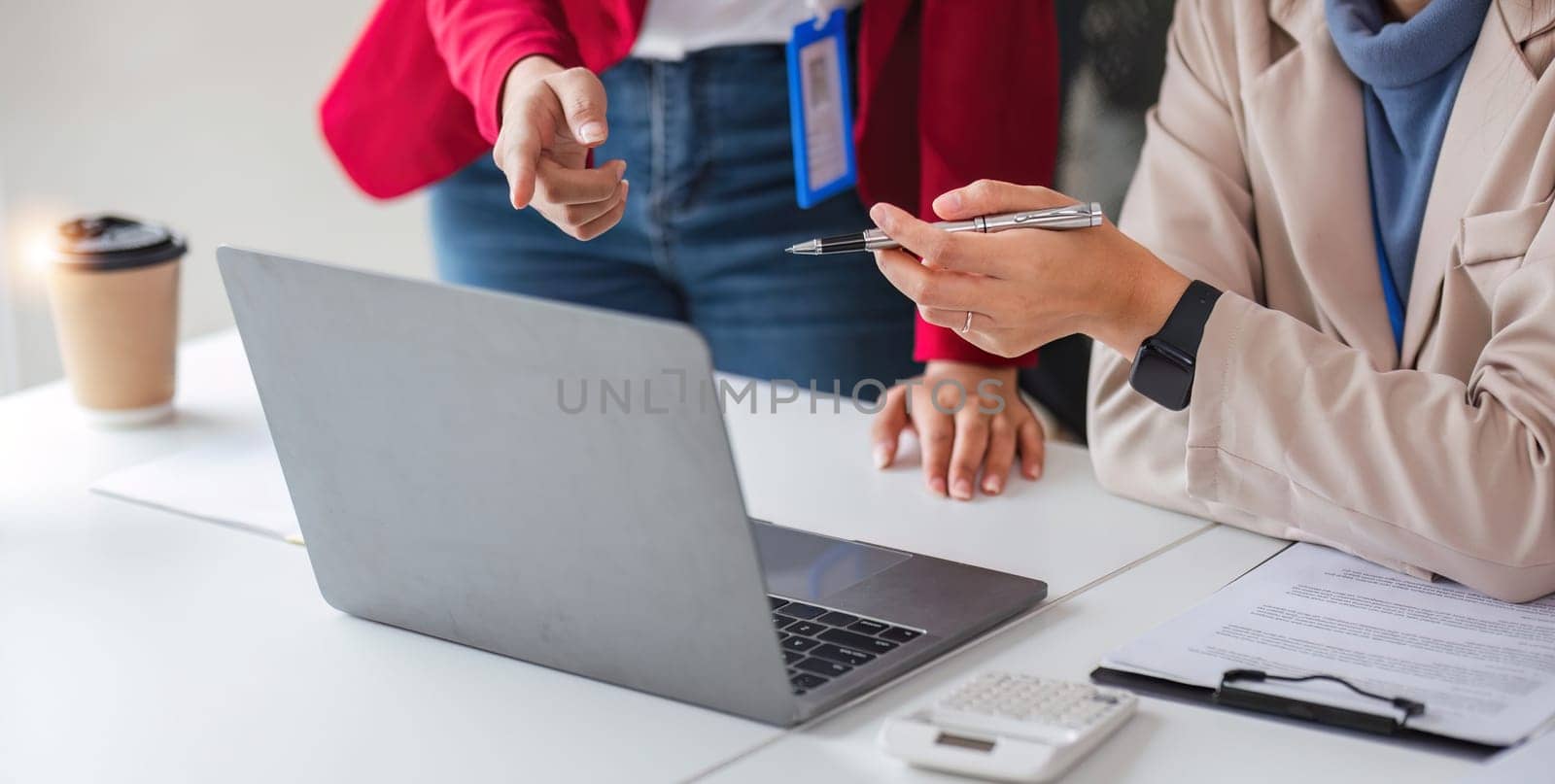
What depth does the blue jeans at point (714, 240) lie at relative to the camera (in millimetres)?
1670

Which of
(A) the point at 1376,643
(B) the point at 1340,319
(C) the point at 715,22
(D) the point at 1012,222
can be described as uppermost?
(C) the point at 715,22

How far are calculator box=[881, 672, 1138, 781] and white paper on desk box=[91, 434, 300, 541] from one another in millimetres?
581

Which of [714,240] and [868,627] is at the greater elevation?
[714,240]

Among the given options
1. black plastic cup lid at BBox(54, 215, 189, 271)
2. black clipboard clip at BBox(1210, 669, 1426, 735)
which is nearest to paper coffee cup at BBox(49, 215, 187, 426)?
black plastic cup lid at BBox(54, 215, 189, 271)

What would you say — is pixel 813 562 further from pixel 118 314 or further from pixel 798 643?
pixel 118 314

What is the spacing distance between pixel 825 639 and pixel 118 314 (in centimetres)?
84

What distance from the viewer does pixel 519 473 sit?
2.90 ft

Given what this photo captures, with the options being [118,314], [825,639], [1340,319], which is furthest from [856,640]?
[118,314]

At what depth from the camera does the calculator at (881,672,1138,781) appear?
810 mm

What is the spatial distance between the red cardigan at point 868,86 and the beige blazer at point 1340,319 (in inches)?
8.7

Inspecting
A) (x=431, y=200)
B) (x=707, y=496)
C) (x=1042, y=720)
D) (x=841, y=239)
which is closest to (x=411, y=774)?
(x=707, y=496)

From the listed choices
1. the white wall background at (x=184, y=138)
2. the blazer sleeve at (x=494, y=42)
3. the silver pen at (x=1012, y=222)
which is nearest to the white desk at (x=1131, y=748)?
the silver pen at (x=1012, y=222)

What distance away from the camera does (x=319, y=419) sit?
0.97 metres

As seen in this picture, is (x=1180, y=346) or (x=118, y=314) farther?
(x=118, y=314)
